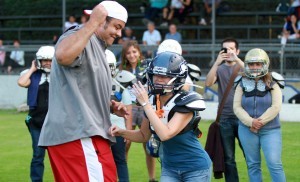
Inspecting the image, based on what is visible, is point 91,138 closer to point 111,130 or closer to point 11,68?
point 111,130

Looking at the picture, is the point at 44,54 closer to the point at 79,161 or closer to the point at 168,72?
the point at 168,72

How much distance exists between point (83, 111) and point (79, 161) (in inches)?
15.9

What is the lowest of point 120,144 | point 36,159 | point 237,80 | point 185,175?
point 36,159

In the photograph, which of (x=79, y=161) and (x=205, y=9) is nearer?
(x=79, y=161)

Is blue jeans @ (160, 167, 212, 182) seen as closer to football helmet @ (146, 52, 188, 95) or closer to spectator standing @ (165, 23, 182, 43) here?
football helmet @ (146, 52, 188, 95)

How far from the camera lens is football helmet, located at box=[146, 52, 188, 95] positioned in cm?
634

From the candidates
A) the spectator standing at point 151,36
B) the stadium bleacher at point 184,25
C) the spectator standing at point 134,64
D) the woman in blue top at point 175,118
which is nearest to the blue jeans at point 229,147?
the spectator standing at point 134,64

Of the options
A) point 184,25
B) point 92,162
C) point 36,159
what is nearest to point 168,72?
point 92,162

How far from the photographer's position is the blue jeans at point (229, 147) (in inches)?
384

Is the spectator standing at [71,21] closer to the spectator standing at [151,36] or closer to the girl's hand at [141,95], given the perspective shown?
the spectator standing at [151,36]

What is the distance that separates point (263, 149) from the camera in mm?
8977

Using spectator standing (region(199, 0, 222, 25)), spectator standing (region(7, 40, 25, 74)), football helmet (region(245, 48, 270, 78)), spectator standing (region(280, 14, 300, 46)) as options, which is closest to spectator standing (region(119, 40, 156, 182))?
football helmet (region(245, 48, 270, 78))

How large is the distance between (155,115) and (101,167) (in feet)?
2.01

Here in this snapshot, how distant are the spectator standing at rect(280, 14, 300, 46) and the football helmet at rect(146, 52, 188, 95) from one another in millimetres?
16829
